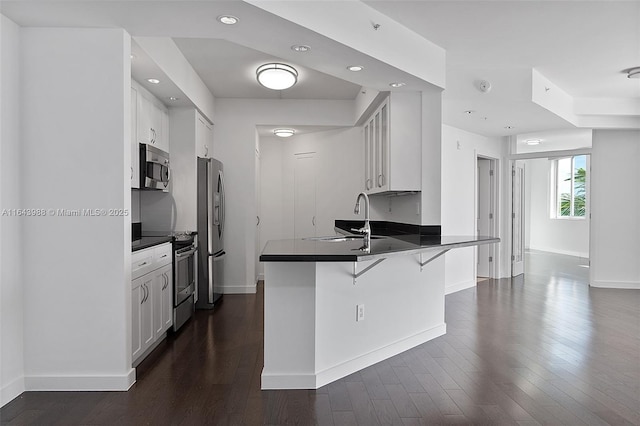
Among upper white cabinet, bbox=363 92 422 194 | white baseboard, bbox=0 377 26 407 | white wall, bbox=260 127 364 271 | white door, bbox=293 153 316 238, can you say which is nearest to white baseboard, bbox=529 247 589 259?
white wall, bbox=260 127 364 271

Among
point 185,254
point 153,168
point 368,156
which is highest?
point 368,156

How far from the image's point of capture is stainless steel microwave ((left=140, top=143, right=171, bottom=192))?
4129 mm

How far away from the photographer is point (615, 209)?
265 inches

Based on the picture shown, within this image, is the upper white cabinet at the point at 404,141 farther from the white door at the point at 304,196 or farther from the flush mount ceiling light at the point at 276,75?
the white door at the point at 304,196

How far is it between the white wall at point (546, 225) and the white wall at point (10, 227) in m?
11.3

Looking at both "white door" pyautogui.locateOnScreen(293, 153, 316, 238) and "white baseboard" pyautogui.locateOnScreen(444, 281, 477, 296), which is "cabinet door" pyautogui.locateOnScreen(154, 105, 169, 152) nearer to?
"white door" pyautogui.locateOnScreen(293, 153, 316, 238)

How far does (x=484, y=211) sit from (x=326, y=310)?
5228 mm

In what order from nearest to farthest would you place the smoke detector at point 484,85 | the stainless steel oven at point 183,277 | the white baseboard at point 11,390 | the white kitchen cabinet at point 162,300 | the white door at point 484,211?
the white baseboard at point 11,390
the white kitchen cabinet at point 162,300
the stainless steel oven at point 183,277
the smoke detector at point 484,85
the white door at point 484,211

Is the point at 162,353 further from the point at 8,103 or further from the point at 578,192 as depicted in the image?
the point at 578,192

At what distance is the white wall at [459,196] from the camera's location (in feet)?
20.2

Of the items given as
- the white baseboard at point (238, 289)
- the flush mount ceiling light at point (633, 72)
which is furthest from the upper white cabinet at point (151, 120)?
the flush mount ceiling light at point (633, 72)

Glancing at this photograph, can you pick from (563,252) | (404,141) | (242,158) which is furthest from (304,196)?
(563,252)

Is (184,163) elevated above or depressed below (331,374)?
above

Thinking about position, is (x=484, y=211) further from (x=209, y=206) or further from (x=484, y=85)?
(x=209, y=206)
